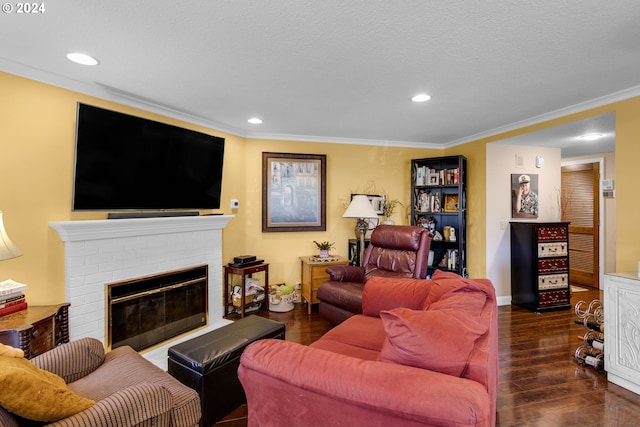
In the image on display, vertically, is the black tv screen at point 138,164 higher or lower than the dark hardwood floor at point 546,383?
higher

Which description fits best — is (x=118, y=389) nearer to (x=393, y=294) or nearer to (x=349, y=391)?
(x=349, y=391)

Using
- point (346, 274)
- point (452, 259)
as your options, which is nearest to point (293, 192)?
point (346, 274)

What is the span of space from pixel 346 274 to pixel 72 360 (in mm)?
2343

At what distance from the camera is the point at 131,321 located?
2.83 m

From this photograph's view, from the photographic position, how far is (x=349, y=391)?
962 millimetres

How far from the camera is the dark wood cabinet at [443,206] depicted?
14.0ft

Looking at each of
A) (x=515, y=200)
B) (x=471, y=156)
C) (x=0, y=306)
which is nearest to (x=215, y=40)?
(x=0, y=306)

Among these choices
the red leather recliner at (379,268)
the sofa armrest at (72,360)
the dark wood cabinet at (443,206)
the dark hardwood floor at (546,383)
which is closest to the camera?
the sofa armrest at (72,360)

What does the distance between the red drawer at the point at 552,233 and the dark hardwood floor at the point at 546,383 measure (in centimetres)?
99

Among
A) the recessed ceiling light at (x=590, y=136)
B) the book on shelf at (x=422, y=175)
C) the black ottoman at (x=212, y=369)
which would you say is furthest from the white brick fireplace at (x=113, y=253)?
the recessed ceiling light at (x=590, y=136)

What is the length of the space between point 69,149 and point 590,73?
13.3 ft

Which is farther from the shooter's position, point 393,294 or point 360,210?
point 360,210

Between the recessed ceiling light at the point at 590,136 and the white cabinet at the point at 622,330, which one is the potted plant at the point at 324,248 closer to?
the white cabinet at the point at 622,330

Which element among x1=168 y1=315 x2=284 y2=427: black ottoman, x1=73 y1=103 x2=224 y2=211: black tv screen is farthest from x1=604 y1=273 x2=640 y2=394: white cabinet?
x1=73 y1=103 x2=224 y2=211: black tv screen
